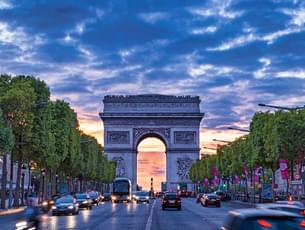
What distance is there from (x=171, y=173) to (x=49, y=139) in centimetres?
10806

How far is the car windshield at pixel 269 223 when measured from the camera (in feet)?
42.4

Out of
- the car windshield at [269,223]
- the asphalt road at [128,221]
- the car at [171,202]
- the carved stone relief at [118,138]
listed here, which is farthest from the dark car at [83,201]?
the carved stone relief at [118,138]

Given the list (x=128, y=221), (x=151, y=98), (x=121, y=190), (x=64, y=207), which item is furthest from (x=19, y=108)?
(x=151, y=98)

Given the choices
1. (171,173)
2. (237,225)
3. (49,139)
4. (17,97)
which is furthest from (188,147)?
(237,225)

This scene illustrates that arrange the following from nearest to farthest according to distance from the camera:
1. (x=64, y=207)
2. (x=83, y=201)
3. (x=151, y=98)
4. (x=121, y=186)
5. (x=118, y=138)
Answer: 1. (x=64, y=207)
2. (x=83, y=201)
3. (x=121, y=186)
4. (x=151, y=98)
5. (x=118, y=138)

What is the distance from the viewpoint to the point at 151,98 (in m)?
182

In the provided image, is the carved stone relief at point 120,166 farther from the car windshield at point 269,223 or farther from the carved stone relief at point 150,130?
the car windshield at point 269,223

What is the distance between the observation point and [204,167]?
552 feet

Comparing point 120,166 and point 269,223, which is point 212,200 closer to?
point 269,223

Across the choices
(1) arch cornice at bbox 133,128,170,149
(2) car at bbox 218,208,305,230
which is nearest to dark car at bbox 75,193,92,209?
(2) car at bbox 218,208,305,230

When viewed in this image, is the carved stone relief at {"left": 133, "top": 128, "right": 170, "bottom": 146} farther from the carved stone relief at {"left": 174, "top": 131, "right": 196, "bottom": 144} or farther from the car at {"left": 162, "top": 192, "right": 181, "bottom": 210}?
the car at {"left": 162, "top": 192, "right": 181, "bottom": 210}

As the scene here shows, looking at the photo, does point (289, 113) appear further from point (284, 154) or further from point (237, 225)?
point (237, 225)

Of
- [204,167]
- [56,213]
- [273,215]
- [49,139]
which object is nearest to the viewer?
[273,215]

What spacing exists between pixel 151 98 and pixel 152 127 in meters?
7.69
